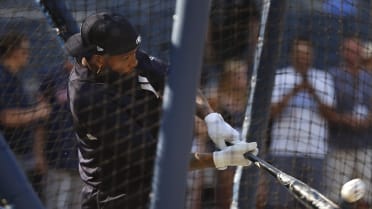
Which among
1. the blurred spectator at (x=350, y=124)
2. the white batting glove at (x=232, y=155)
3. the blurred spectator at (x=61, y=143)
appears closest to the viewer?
the white batting glove at (x=232, y=155)

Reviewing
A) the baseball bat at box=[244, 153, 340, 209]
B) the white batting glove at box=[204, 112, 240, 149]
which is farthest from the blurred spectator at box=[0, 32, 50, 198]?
the baseball bat at box=[244, 153, 340, 209]

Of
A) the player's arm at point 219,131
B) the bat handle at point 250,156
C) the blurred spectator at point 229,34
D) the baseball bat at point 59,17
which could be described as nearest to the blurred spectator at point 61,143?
the baseball bat at point 59,17

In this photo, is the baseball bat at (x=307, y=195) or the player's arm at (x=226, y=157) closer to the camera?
the baseball bat at (x=307, y=195)

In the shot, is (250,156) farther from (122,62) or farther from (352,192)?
(122,62)

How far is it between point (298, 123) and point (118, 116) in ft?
4.71

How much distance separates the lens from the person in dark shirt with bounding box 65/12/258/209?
8.73ft

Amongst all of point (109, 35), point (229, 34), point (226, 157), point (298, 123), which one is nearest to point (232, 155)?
point (226, 157)

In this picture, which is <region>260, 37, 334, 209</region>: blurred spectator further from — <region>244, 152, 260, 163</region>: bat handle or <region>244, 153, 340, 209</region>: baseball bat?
<region>244, 153, 340, 209</region>: baseball bat

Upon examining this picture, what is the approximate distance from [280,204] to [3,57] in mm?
1462

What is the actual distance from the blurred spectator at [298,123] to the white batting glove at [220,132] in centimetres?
71

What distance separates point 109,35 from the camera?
8.82ft

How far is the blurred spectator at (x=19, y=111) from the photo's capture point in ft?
11.1

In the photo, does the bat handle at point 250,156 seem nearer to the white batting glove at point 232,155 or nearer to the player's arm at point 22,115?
the white batting glove at point 232,155

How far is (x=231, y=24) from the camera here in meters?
3.47
